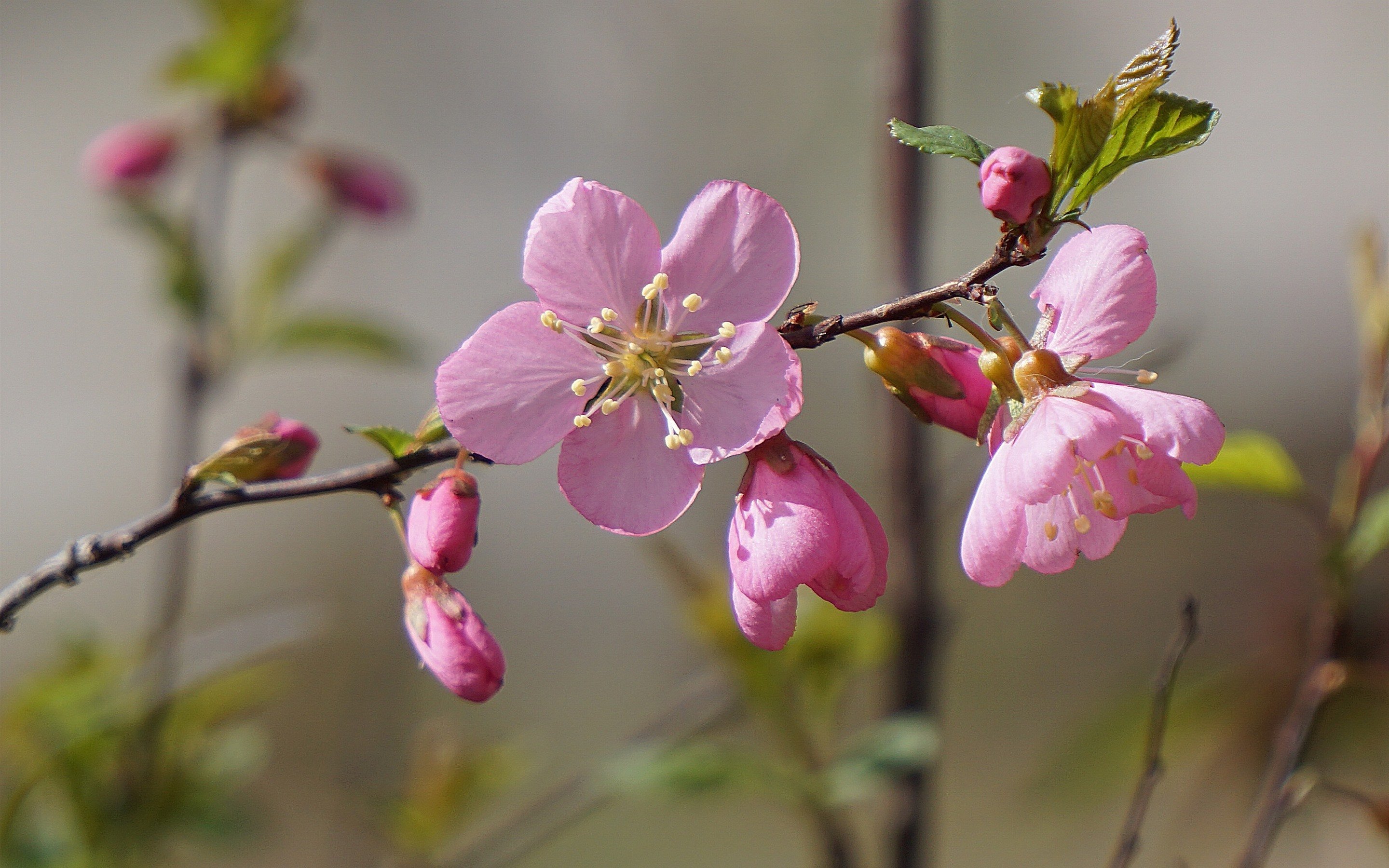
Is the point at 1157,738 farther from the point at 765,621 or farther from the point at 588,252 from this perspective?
the point at 588,252

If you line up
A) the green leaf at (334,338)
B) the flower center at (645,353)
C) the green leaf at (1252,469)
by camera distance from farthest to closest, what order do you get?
the green leaf at (334,338) → the green leaf at (1252,469) → the flower center at (645,353)

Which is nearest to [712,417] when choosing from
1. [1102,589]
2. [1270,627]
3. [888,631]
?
[888,631]

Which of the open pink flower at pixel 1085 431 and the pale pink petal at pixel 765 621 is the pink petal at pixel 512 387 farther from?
the open pink flower at pixel 1085 431

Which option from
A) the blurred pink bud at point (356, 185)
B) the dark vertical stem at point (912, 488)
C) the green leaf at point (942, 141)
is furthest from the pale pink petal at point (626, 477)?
the blurred pink bud at point (356, 185)

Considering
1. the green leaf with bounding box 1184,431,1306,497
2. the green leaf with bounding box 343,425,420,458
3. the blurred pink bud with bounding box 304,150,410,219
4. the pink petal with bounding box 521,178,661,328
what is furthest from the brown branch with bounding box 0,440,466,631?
the blurred pink bud with bounding box 304,150,410,219

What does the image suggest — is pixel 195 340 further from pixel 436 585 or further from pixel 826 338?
pixel 826 338

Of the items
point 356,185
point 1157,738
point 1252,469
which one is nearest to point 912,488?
point 1252,469
